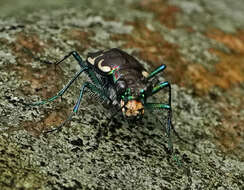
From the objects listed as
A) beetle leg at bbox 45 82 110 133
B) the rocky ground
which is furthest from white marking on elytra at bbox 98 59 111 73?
the rocky ground

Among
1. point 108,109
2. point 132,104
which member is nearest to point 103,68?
point 108,109

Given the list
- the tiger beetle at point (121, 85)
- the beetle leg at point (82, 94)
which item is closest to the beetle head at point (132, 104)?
the tiger beetle at point (121, 85)

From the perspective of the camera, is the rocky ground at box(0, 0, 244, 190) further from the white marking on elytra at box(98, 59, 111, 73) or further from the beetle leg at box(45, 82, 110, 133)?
the white marking on elytra at box(98, 59, 111, 73)

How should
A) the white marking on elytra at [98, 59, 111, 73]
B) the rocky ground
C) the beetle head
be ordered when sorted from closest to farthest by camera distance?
the rocky ground → the beetle head → the white marking on elytra at [98, 59, 111, 73]

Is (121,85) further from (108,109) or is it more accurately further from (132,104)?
(108,109)

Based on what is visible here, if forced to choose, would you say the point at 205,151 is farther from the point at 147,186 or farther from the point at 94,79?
the point at 94,79

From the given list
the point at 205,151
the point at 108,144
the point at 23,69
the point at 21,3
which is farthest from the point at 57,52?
the point at 21,3
